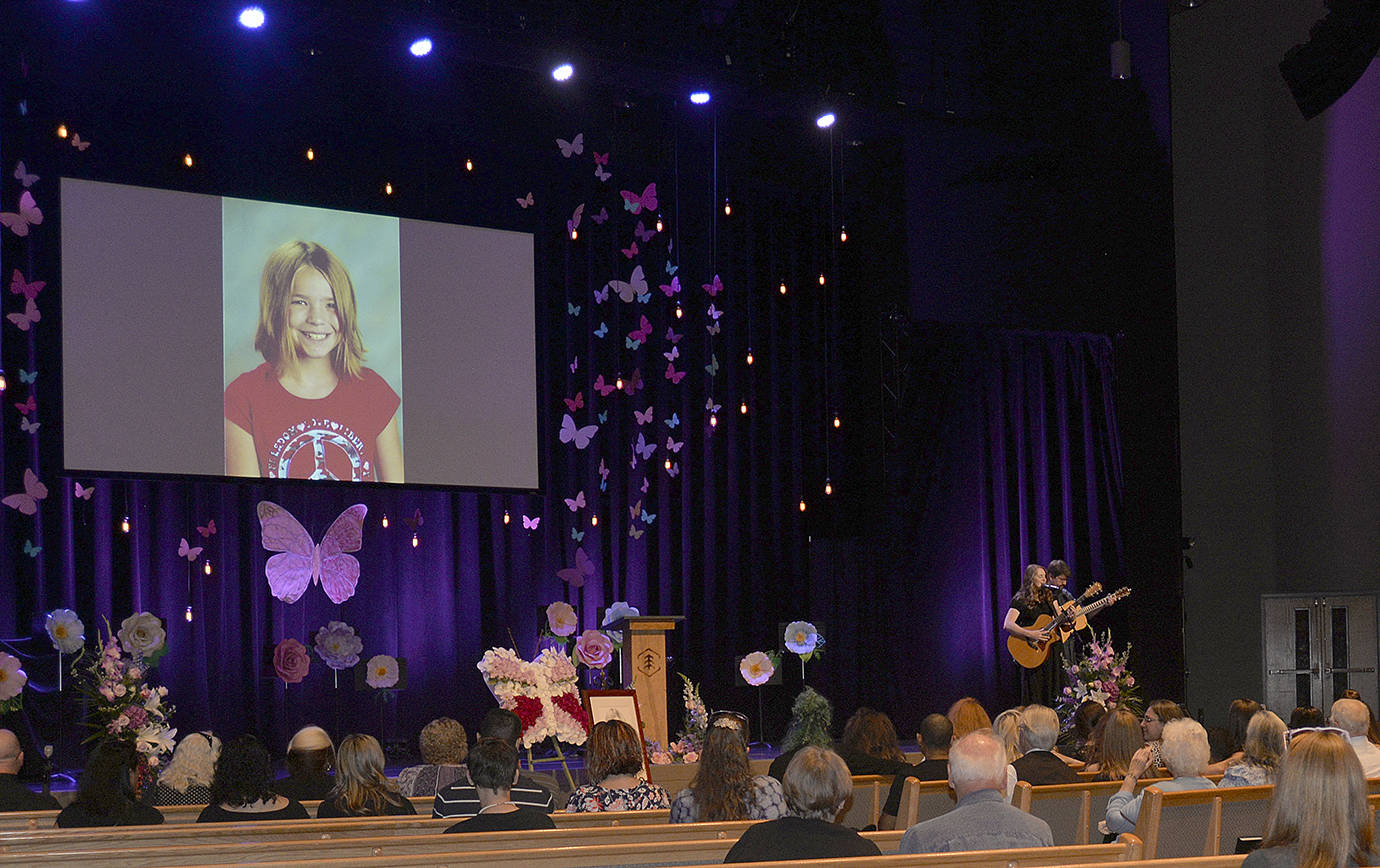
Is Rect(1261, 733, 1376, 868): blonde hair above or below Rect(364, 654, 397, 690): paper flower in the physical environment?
above

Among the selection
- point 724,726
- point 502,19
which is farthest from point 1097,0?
point 724,726

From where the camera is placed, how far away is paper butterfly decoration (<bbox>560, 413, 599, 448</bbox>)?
10219mm

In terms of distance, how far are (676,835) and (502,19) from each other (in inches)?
233

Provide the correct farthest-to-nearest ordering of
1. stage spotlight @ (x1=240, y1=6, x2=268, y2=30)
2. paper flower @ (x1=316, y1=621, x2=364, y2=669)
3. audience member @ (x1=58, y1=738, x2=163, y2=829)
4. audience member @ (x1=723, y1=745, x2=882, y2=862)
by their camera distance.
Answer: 1. paper flower @ (x1=316, y1=621, x2=364, y2=669)
2. stage spotlight @ (x1=240, y1=6, x2=268, y2=30)
3. audience member @ (x1=58, y1=738, x2=163, y2=829)
4. audience member @ (x1=723, y1=745, x2=882, y2=862)

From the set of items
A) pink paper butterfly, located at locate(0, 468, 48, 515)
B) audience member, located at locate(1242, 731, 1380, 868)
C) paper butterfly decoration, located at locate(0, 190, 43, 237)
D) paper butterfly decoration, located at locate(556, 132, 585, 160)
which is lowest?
audience member, located at locate(1242, 731, 1380, 868)

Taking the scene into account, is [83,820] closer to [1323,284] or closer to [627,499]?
[627,499]

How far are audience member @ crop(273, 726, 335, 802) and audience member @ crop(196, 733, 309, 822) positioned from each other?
2.49 feet

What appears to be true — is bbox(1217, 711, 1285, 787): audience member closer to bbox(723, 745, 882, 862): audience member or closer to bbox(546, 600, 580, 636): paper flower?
bbox(723, 745, 882, 862): audience member

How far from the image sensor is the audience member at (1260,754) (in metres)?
4.77

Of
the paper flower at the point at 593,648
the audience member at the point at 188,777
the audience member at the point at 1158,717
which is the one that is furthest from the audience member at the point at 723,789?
the paper flower at the point at 593,648

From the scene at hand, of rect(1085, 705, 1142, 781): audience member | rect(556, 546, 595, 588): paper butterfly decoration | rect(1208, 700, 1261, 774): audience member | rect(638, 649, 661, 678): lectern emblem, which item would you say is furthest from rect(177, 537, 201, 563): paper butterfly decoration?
rect(1208, 700, 1261, 774): audience member

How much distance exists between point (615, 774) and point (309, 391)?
4.73m

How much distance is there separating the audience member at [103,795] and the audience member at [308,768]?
0.92 m

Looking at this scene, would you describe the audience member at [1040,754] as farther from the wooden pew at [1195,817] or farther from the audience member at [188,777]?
the audience member at [188,777]
